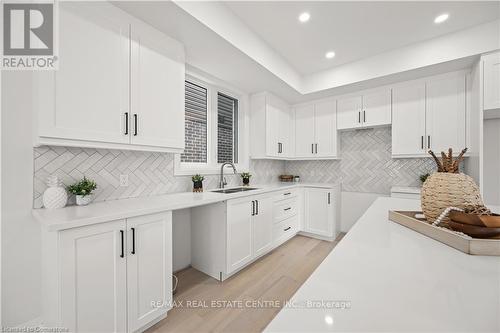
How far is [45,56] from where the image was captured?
52.5 inches

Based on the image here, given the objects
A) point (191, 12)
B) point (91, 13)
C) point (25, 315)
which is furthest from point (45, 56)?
point (25, 315)

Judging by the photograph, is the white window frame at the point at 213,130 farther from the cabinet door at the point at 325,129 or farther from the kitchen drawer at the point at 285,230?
the cabinet door at the point at 325,129

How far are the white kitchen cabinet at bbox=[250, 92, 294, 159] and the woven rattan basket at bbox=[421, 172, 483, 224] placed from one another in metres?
2.63

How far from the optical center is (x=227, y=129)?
10.8ft

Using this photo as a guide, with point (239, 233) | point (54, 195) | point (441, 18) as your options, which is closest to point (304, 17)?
point (441, 18)

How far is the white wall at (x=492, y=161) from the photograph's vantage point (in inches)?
102

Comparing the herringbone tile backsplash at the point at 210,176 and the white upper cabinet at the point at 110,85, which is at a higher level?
the white upper cabinet at the point at 110,85

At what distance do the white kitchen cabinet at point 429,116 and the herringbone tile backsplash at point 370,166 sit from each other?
348 millimetres

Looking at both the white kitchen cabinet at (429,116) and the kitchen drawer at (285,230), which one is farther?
the kitchen drawer at (285,230)

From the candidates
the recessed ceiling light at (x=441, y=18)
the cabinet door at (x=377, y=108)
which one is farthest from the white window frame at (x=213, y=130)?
the recessed ceiling light at (x=441, y=18)

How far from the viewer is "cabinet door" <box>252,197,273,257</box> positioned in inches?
102

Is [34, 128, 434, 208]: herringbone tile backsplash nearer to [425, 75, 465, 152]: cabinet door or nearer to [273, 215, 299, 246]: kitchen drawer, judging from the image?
[425, 75, 465, 152]: cabinet door

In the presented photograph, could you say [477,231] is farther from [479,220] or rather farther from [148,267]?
[148,267]

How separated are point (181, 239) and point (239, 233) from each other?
0.73 metres
